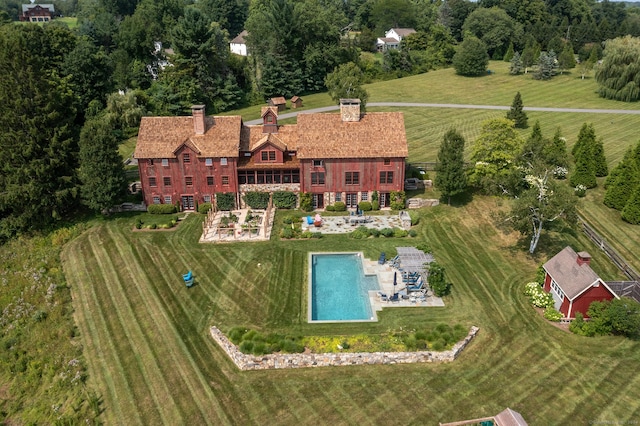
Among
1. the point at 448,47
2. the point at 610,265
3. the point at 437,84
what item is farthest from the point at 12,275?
the point at 448,47

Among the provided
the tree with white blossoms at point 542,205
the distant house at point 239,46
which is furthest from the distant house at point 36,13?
the tree with white blossoms at point 542,205

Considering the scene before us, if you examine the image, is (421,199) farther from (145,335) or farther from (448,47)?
(448,47)

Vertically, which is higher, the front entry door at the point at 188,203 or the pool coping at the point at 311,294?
the front entry door at the point at 188,203

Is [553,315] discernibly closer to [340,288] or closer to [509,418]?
[509,418]

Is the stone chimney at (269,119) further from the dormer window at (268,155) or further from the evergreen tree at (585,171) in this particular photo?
the evergreen tree at (585,171)

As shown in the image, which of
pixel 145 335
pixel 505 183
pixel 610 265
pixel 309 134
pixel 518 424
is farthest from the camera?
pixel 309 134
